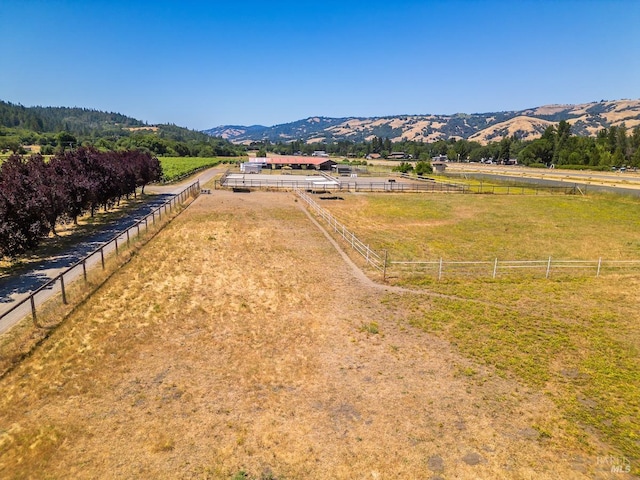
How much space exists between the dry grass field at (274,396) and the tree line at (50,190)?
6660mm

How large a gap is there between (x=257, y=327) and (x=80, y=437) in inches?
266

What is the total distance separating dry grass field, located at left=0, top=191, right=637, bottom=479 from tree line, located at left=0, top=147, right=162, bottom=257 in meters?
6.66

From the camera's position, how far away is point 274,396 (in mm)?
10664

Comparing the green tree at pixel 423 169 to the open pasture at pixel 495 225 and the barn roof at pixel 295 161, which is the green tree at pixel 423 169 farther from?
the open pasture at pixel 495 225

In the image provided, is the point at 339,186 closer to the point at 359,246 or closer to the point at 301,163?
the point at 359,246

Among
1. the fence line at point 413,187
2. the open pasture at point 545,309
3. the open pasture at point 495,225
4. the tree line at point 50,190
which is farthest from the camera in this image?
the fence line at point 413,187

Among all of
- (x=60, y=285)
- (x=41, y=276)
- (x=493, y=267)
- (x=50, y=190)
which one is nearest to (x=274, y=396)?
(x=60, y=285)

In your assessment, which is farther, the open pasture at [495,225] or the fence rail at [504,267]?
the open pasture at [495,225]

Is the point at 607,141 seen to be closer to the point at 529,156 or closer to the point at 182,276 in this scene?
the point at 529,156

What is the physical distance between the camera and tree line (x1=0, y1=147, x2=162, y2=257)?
20531 millimetres

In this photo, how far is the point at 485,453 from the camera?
8.70m

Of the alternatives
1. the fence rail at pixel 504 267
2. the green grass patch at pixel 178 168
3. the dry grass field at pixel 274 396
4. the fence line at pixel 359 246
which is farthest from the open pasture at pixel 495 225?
the green grass patch at pixel 178 168

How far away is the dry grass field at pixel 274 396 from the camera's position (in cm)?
831

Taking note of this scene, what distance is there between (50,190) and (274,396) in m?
22.0
